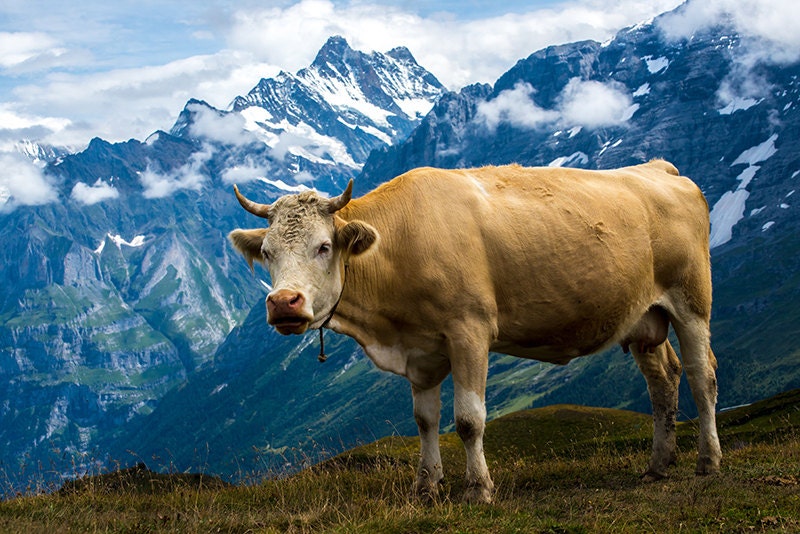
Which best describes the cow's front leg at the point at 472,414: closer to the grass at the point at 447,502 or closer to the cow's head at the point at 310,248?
the grass at the point at 447,502

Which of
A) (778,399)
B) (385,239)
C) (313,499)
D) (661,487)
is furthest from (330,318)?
(778,399)

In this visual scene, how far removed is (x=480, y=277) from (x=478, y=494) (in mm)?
3018

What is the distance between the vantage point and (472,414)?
11.9m

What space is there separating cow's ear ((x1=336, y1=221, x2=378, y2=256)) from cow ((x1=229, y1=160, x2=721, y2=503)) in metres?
0.02

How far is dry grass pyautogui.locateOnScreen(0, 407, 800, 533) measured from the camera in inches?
396

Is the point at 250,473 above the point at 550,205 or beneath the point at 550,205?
beneath

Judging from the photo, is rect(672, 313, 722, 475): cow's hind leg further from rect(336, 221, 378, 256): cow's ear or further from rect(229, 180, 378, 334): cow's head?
rect(229, 180, 378, 334): cow's head

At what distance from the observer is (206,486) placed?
1531cm

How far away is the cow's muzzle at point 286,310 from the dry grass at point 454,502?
2.36m

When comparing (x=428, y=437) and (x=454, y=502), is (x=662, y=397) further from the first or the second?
(x=454, y=502)

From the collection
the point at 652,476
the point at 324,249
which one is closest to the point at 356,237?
the point at 324,249

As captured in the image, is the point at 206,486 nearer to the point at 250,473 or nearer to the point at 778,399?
the point at 250,473

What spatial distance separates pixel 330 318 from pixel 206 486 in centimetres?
490

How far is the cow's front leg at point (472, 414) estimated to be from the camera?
11.9m
